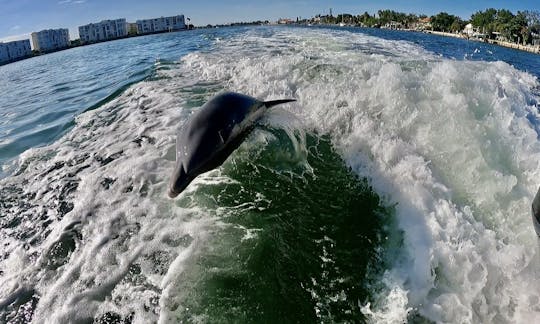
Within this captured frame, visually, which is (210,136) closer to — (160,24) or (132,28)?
(160,24)

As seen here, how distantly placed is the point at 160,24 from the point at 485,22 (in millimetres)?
139847

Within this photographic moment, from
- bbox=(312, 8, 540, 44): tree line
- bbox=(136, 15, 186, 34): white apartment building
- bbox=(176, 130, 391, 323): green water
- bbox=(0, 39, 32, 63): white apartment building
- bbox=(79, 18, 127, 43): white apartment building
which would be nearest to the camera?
bbox=(176, 130, 391, 323): green water

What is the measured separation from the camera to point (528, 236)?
3.96 meters

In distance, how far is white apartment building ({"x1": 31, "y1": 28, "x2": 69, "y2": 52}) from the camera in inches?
5636

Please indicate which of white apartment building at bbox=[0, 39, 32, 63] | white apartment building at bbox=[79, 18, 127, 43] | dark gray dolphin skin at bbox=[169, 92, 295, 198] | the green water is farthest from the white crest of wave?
white apartment building at bbox=[79, 18, 127, 43]

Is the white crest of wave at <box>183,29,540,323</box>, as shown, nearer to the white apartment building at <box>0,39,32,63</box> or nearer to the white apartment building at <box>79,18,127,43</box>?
the white apartment building at <box>0,39,32,63</box>

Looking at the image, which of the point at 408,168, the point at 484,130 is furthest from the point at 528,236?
the point at 484,130

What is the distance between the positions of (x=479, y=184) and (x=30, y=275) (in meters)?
6.07

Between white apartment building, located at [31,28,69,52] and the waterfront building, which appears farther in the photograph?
the waterfront building

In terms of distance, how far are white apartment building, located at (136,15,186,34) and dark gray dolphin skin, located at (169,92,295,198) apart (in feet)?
583

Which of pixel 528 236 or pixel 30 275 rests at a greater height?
pixel 528 236

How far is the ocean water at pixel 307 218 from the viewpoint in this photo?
342cm

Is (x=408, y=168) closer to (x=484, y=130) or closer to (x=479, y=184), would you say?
(x=479, y=184)

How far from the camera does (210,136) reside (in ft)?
13.1
